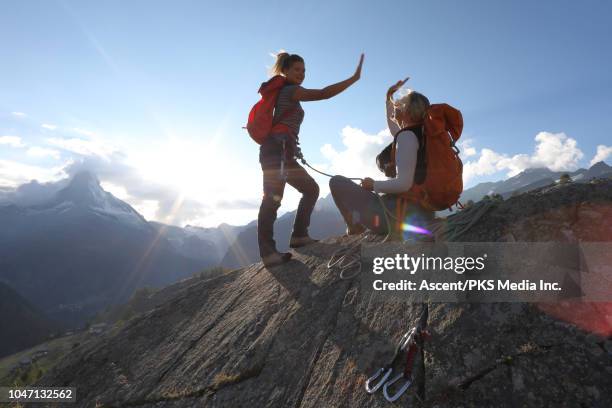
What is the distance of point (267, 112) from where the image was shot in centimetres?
756

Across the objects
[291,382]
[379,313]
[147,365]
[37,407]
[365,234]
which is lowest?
[37,407]

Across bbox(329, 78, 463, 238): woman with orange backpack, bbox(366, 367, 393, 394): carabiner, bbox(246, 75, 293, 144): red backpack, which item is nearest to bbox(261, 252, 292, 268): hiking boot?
bbox(329, 78, 463, 238): woman with orange backpack

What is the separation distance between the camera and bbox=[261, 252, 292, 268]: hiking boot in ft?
26.8

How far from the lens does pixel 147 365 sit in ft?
22.5

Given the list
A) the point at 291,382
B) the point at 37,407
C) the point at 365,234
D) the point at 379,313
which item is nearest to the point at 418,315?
the point at 379,313

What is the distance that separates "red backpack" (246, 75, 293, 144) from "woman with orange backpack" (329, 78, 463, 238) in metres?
2.46

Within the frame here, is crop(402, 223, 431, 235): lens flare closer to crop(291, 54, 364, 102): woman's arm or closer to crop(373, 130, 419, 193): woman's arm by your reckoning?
crop(373, 130, 419, 193): woman's arm

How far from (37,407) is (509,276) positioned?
915 cm

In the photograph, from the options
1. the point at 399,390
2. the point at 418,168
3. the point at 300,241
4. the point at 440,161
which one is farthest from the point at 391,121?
the point at 399,390

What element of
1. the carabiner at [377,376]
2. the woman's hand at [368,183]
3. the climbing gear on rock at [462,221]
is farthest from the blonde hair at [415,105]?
the carabiner at [377,376]

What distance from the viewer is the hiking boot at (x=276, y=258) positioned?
8164 millimetres

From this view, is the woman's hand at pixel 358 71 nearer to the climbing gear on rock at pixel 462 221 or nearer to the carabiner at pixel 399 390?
the climbing gear on rock at pixel 462 221

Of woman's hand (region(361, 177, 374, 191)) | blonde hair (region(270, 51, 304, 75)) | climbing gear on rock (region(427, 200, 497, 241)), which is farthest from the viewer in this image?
blonde hair (region(270, 51, 304, 75))

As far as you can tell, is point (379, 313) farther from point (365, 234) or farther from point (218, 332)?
point (218, 332)
